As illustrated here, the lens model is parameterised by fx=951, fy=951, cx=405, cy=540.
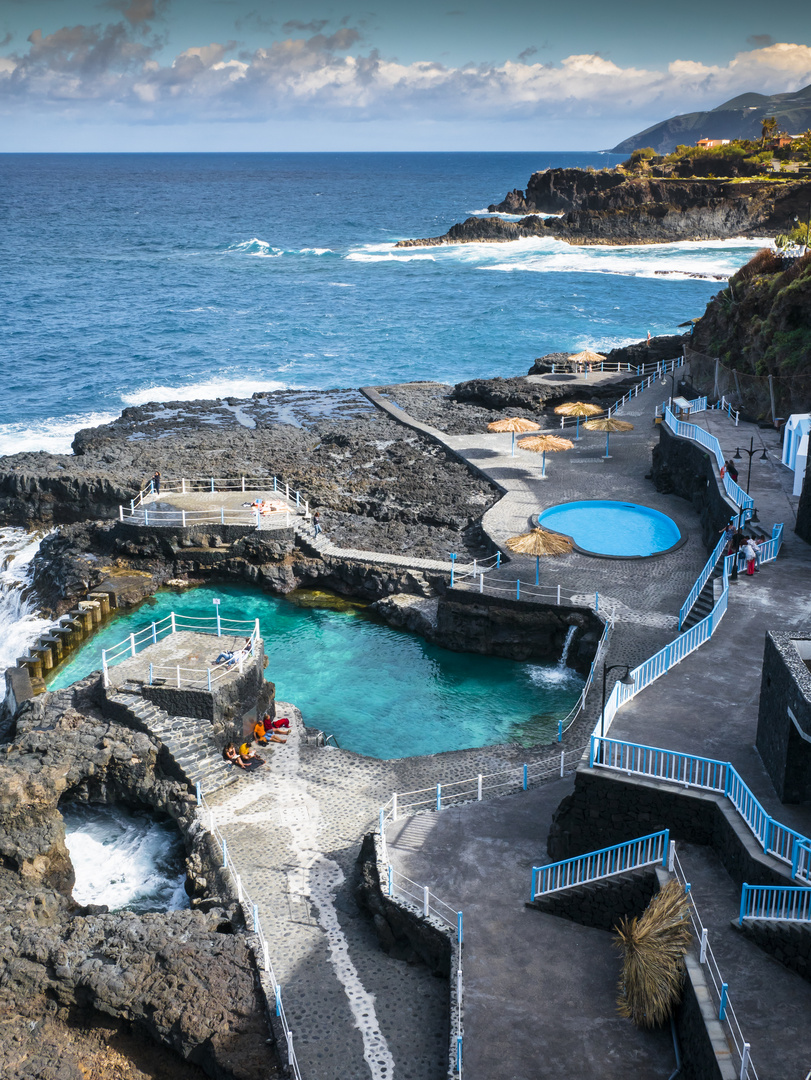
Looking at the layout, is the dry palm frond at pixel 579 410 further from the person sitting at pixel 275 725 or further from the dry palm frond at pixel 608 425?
the person sitting at pixel 275 725

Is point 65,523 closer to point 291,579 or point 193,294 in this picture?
point 291,579

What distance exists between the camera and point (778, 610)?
77.9 ft

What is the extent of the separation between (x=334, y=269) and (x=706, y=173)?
5730cm

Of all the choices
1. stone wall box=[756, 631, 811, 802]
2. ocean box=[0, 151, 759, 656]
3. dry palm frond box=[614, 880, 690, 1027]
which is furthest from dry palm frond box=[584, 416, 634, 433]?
dry palm frond box=[614, 880, 690, 1027]

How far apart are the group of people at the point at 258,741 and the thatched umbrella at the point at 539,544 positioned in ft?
34.6

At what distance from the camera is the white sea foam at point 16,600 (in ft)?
105

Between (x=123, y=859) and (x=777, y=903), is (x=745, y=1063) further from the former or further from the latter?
(x=123, y=859)

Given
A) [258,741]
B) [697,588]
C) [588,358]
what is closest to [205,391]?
[588,358]

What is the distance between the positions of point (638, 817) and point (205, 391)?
2107 inches

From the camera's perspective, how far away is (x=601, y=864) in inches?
663

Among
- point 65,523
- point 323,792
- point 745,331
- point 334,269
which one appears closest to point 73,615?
point 65,523

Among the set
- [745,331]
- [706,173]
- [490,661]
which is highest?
[706,173]

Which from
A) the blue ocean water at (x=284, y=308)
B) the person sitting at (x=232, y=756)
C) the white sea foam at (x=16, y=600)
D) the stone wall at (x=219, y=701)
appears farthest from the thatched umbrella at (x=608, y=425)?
the blue ocean water at (x=284, y=308)

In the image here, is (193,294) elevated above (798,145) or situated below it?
below
